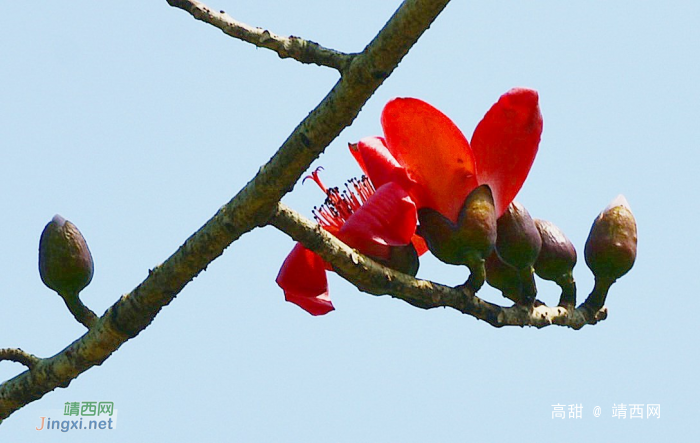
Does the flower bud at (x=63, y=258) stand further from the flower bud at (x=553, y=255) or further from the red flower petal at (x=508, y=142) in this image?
the flower bud at (x=553, y=255)

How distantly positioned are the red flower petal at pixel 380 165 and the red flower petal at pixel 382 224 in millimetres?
46

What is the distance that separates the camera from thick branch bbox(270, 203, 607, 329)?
1.36m

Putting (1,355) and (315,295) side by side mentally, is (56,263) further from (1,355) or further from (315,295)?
(315,295)

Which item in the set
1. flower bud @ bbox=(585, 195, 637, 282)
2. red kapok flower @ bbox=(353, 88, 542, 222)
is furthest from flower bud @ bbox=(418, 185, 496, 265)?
flower bud @ bbox=(585, 195, 637, 282)

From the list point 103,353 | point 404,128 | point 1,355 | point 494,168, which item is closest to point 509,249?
point 494,168

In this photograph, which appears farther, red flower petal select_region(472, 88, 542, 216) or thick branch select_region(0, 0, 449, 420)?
red flower petal select_region(472, 88, 542, 216)

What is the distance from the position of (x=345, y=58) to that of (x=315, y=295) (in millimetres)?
489

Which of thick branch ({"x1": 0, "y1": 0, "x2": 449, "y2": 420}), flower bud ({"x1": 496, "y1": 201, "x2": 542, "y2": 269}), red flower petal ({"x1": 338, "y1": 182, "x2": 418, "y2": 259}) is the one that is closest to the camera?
thick branch ({"x1": 0, "y1": 0, "x2": 449, "y2": 420})

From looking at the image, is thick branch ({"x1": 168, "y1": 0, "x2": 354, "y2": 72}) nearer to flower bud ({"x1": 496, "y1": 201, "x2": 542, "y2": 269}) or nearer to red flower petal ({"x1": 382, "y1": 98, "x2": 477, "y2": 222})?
red flower petal ({"x1": 382, "y1": 98, "x2": 477, "y2": 222})

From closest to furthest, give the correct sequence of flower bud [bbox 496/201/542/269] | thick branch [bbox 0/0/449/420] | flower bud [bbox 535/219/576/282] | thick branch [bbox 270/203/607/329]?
thick branch [bbox 0/0/449/420]
thick branch [bbox 270/203/607/329]
flower bud [bbox 496/201/542/269]
flower bud [bbox 535/219/576/282]

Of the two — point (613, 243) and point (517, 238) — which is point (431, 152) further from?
point (613, 243)

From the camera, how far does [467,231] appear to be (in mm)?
1614

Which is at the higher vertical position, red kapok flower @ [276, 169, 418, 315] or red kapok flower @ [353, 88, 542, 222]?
red kapok flower @ [353, 88, 542, 222]

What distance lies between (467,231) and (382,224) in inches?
5.7
